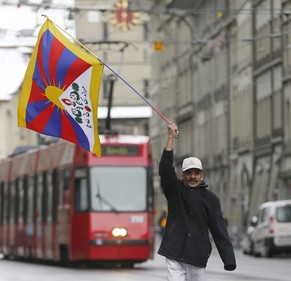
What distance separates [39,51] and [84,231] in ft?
54.9

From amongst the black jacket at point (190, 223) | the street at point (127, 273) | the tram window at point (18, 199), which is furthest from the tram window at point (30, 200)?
the black jacket at point (190, 223)

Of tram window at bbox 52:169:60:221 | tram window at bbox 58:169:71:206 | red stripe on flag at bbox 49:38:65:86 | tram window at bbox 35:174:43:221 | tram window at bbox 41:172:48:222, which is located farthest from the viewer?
tram window at bbox 35:174:43:221

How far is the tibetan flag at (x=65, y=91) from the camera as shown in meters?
15.7

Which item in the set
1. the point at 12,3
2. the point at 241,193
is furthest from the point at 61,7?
the point at 241,193

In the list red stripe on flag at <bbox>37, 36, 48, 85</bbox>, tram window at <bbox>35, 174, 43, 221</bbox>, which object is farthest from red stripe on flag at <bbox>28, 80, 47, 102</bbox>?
tram window at <bbox>35, 174, 43, 221</bbox>

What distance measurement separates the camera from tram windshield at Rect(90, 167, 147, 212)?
32.8 meters

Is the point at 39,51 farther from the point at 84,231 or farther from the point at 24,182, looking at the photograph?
the point at 24,182

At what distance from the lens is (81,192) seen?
3319 cm

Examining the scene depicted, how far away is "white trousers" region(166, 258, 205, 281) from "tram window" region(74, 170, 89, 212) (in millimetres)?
20428

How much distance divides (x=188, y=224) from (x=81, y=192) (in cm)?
2072

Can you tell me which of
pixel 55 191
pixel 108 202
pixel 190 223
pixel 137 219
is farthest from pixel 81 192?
pixel 190 223

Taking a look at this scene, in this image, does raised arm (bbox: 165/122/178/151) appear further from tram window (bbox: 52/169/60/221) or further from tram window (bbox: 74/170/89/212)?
tram window (bbox: 52/169/60/221)

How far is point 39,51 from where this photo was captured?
53.9ft

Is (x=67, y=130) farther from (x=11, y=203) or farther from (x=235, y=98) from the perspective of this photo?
(x=235, y=98)
